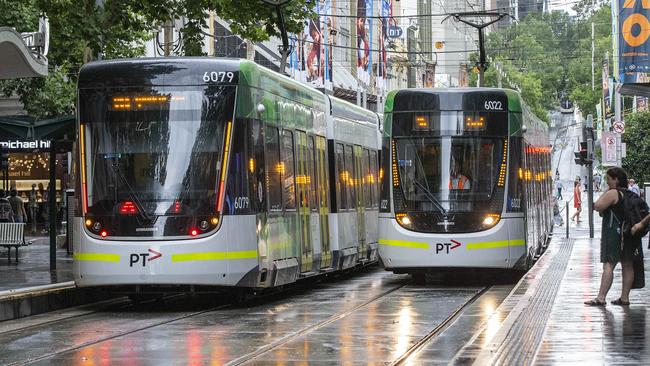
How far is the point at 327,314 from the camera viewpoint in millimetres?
18375

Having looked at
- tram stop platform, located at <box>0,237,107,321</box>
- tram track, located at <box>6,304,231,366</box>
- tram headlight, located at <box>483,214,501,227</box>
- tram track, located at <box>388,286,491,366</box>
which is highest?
tram headlight, located at <box>483,214,501,227</box>

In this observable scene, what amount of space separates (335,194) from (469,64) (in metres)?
126

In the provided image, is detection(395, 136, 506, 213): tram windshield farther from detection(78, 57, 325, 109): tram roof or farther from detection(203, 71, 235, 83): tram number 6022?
detection(203, 71, 235, 83): tram number 6022

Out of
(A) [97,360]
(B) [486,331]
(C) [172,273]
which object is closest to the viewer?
(A) [97,360]

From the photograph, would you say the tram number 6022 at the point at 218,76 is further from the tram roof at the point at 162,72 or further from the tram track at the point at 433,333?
the tram track at the point at 433,333

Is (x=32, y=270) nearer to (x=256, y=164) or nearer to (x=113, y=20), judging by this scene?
(x=113, y=20)

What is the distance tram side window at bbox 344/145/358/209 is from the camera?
26.7m

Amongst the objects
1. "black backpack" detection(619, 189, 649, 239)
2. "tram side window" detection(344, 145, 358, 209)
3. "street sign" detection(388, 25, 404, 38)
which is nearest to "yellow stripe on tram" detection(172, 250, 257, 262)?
"black backpack" detection(619, 189, 649, 239)

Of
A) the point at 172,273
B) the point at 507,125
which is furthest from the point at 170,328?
the point at 507,125

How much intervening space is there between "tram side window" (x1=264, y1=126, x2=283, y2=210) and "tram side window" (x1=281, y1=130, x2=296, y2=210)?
0.28 metres

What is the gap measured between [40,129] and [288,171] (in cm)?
586

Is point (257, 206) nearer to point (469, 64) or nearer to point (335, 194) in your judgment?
point (335, 194)

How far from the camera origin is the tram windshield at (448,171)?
2348 centimetres

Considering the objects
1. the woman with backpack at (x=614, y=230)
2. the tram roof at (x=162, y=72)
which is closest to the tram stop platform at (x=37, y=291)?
the tram roof at (x=162, y=72)
